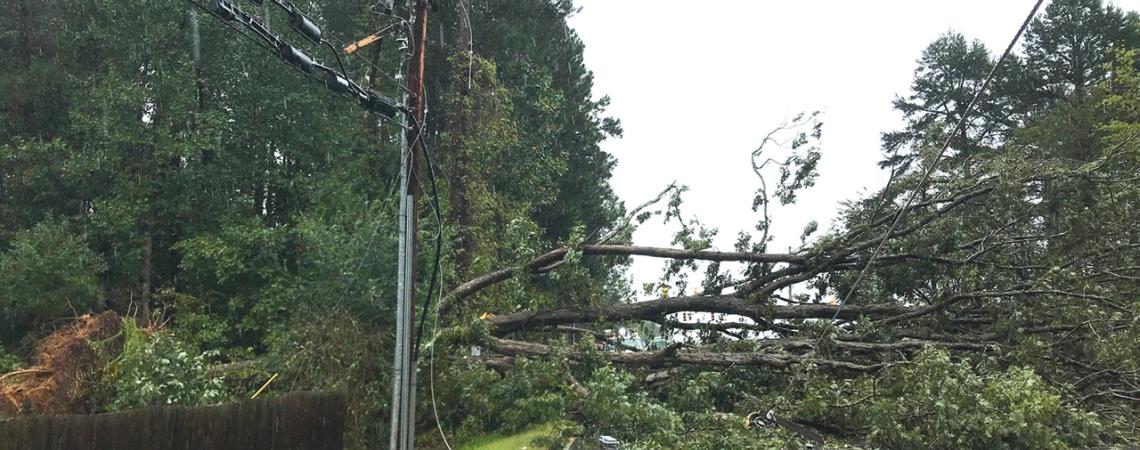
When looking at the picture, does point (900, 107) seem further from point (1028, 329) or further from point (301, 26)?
point (301, 26)

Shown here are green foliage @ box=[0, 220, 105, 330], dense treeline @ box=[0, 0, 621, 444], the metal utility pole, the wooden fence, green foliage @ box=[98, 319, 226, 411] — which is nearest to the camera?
the wooden fence

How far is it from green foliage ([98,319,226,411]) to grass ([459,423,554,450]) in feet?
9.36

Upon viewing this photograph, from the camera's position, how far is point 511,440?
7445mm

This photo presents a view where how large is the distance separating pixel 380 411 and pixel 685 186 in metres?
4.66

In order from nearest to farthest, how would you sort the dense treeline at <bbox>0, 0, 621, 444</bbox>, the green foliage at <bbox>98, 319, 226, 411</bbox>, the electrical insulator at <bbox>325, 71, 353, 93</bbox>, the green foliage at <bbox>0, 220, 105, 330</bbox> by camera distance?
the electrical insulator at <bbox>325, 71, 353, 93</bbox> → the green foliage at <bbox>98, 319, 226, 411</bbox> → the dense treeline at <bbox>0, 0, 621, 444</bbox> → the green foliage at <bbox>0, 220, 105, 330</bbox>

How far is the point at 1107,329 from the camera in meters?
6.50

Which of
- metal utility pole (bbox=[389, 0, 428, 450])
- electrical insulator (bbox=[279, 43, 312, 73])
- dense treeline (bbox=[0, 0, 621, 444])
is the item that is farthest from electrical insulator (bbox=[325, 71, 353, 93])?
dense treeline (bbox=[0, 0, 621, 444])

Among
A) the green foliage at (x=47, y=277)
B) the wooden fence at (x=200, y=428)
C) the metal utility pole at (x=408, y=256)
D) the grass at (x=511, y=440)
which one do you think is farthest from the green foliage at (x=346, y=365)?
the green foliage at (x=47, y=277)

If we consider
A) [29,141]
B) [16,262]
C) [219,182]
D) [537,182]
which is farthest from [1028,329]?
[29,141]

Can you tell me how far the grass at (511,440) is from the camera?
23.3 ft

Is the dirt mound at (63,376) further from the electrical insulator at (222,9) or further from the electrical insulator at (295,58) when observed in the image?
the electrical insulator at (222,9)

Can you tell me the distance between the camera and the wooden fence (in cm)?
530

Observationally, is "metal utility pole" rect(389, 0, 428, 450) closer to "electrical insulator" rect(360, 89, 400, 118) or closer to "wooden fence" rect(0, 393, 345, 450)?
"electrical insulator" rect(360, 89, 400, 118)

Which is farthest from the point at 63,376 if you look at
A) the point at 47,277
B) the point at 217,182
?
the point at 217,182
